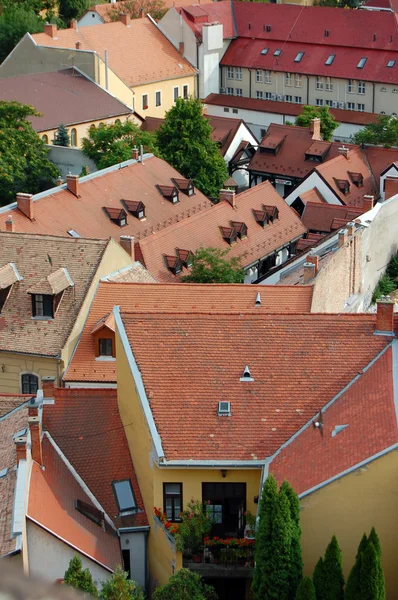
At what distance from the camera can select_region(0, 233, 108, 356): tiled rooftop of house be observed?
37.7 meters

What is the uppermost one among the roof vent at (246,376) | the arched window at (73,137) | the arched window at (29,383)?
the arched window at (73,137)

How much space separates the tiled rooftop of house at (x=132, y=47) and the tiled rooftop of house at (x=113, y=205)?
29.3 metres

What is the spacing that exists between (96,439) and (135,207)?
25.8m

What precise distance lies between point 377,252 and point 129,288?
20520 mm

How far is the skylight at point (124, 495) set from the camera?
27.5 m

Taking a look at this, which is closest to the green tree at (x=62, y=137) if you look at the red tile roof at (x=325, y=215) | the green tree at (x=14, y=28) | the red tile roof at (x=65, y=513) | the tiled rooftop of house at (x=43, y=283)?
the red tile roof at (x=325, y=215)

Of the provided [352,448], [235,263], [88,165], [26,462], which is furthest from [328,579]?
[88,165]

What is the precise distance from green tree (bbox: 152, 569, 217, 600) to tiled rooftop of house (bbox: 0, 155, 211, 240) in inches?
983

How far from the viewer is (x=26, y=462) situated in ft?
84.7

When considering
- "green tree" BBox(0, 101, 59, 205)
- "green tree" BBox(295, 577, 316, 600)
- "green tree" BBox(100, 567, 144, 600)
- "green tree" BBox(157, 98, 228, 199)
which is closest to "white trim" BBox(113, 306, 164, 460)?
"green tree" BBox(100, 567, 144, 600)

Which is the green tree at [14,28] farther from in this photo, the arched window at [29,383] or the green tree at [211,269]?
the arched window at [29,383]

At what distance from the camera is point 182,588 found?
2372 centimetres

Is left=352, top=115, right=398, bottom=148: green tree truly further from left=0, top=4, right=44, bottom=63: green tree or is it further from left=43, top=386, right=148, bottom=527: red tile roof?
left=43, top=386, right=148, bottom=527: red tile roof

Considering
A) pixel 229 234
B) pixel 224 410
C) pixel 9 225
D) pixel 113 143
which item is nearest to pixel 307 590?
pixel 224 410
